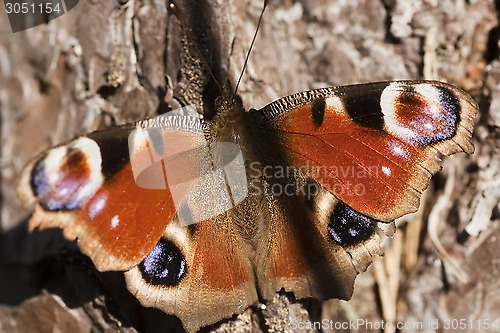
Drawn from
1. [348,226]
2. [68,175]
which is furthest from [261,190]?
[68,175]

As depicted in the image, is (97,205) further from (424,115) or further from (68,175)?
(424,115)

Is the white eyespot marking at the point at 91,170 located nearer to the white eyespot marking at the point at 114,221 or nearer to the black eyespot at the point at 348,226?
the white eyespot marking at the point at 114,221

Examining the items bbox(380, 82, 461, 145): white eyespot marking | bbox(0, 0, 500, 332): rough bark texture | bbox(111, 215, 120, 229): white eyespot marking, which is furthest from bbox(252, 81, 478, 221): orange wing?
bbox(111, 215, 120, 229): white eyespot marking

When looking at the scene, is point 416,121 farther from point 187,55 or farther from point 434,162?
point 187,55

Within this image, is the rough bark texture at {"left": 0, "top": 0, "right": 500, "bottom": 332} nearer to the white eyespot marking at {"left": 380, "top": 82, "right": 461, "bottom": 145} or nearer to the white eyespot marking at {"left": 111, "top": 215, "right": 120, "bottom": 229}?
the white eyespot marking at {"left": 111, "top": 215, "right": 120, "bottom": 229}

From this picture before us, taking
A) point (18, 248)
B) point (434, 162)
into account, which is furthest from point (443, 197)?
point (18, 248)

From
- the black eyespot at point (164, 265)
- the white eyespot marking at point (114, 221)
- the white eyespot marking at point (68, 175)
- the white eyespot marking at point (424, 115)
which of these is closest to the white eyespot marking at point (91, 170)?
the white eyespot marking at point (68, 175)

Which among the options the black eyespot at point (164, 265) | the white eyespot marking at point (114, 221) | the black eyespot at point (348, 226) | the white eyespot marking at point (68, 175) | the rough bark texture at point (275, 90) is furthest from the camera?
the rough bark texture at point (275, 90)
